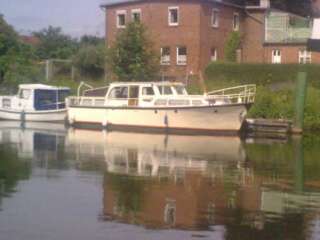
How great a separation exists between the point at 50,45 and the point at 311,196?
80.9 m

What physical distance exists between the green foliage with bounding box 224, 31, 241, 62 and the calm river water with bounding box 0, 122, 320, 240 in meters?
27.2

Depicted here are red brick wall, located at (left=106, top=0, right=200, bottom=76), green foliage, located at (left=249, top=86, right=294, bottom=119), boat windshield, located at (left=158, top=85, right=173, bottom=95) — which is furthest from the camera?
red brick wall, located at (left=106, top=0, right=200, bottom=76)

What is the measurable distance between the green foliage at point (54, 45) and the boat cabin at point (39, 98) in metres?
41.9

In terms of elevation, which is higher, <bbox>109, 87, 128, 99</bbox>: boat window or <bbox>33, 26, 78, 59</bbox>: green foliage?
<bbox>33, 26, 78, 59</bbox>: green foliage

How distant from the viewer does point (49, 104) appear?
157 feet

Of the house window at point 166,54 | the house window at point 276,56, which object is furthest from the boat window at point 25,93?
the house window at point 276,56

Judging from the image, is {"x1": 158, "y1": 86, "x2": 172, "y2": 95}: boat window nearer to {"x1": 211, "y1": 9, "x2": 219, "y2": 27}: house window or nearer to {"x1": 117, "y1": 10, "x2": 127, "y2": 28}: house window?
{"x1": 211, "y1": 9, "x2": 219, "y2": 27}: house window

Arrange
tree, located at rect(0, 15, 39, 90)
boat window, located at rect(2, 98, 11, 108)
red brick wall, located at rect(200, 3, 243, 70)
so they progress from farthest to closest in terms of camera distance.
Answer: red brick wall, located at rect(200, 3, 243, 70) < tree, located at rect(0, 15, 39, 90) < boat window, located at rect(2, 98, 11, 108)

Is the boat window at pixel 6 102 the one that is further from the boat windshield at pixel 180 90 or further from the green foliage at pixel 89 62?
the green foliage at pixel 89 62

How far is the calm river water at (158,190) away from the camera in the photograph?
14.5 m

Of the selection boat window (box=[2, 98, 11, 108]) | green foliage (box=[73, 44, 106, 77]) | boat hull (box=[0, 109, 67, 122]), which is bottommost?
boat hull (box=[0, 109, 67, 122])

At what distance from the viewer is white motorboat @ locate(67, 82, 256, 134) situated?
3900 cm

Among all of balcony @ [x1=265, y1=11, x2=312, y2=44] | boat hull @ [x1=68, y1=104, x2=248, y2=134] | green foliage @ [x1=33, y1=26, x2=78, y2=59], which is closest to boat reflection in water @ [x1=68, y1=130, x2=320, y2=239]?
boat hull @ [x1=68, y1=104, x2=248, y2=134]

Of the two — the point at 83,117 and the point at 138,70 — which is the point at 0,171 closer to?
the point at 83,117
